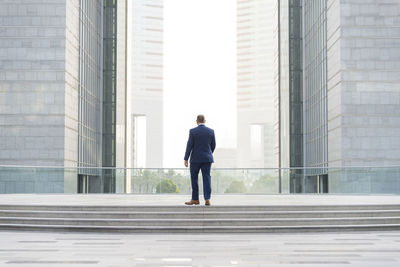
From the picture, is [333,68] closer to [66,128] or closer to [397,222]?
[66,128]

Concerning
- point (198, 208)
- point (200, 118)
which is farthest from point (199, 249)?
point (200, 118)

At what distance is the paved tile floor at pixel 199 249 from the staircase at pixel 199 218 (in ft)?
1.35

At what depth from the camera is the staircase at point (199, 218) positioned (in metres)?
10.6

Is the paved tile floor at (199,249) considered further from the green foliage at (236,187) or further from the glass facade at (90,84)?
the glass facade at (90,84)

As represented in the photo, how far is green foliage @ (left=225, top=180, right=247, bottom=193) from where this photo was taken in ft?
76.8

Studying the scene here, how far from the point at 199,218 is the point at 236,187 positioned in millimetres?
12825

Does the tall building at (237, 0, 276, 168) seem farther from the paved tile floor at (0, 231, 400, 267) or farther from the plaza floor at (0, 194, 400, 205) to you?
the paved tile floor at (0, 231, 400, 267)

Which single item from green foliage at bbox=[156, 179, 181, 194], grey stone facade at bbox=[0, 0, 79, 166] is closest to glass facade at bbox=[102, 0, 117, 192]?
grey stone facade at bbox=[0, 0, 79, 166]

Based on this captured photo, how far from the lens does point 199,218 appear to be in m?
10.9

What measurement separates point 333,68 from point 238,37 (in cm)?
14885

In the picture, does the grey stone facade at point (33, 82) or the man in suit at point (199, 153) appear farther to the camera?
the grey stone facade at point (33, 82)

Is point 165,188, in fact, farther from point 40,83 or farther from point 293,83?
point 293,83

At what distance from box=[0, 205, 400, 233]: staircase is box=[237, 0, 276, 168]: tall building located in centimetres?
15966

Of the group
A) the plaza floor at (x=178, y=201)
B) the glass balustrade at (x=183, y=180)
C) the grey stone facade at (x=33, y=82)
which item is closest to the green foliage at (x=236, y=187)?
the glass balustrade at (x=183, y=180)
